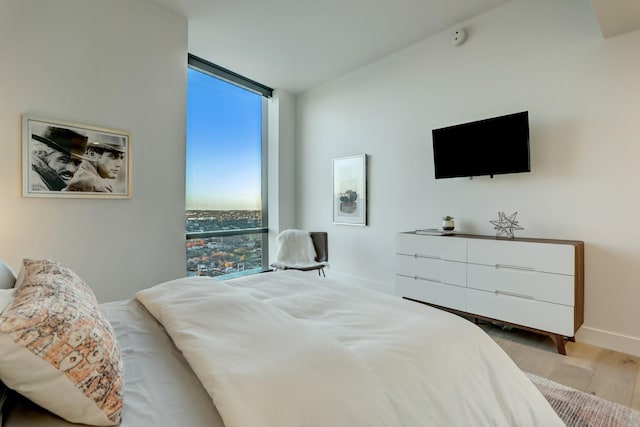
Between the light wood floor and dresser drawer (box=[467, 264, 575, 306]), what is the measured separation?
1.35ft

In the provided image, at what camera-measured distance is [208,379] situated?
75cm

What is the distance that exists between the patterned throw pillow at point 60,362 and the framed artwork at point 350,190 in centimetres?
332

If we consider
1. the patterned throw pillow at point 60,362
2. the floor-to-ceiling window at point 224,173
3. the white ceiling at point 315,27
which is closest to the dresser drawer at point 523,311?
the white ceiling at point 315,27

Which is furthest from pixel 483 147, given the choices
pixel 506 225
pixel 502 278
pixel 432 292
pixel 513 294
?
pixel 432 292

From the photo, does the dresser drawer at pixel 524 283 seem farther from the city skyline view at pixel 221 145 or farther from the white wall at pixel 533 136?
the city skyline view at pixel 221 145

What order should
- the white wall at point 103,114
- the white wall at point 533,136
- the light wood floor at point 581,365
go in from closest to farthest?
1. the light wood floor at point 581,365
2. the white wall at point 103,114
3. the white wall at point 533,136

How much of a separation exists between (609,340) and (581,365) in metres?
0.46

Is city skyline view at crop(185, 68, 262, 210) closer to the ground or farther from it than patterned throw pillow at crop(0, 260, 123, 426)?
farther from it

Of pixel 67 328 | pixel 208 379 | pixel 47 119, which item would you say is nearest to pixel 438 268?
pixel 208 379

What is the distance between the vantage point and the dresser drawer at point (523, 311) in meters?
2.14

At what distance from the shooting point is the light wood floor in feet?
5.83

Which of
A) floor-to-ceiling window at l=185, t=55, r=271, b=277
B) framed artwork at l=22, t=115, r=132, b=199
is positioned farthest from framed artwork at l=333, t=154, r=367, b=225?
framed artwork at l=22, t=115, r=132, b=199

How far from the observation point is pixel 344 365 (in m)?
0.81

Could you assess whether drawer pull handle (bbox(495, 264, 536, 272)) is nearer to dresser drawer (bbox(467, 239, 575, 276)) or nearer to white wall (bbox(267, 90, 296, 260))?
dresser drawer (bbox(467, 239, 575, 276))
